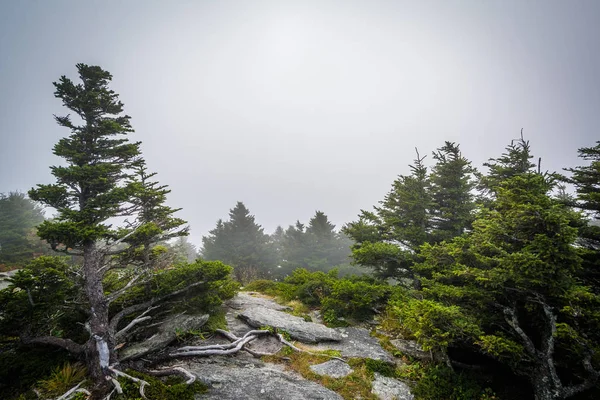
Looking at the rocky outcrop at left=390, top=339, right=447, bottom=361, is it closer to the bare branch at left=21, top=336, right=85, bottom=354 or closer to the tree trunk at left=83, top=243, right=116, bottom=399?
the tree trunk at left=83, top=243, right=116, bottom=399

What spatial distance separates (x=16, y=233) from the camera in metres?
26.3

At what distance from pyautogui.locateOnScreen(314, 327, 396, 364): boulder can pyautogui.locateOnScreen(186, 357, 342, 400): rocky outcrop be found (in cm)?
232

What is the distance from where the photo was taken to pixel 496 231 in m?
6.87

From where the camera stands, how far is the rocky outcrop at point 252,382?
22.1ft

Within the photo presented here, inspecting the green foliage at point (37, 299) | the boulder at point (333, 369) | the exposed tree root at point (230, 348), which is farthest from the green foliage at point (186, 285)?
the boulder at point (333, 369)

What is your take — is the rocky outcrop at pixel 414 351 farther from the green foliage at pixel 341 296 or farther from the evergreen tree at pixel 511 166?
the evergreen tree at pixel 511 166

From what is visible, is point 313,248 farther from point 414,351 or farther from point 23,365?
point 23,365

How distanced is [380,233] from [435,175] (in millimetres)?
5345

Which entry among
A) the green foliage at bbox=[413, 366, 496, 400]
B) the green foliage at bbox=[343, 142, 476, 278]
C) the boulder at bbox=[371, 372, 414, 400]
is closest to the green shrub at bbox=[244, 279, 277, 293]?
the green foliage at bbox=[343, 142, 476, 278]

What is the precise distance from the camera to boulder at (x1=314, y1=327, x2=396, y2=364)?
29.2 feet

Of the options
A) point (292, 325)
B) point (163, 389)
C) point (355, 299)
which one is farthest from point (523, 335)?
point (163, 389)

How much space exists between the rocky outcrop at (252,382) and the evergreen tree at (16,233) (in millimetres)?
24944

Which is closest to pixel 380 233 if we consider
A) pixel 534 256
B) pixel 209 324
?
pixel 534 256

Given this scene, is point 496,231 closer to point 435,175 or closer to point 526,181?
point 526,181
